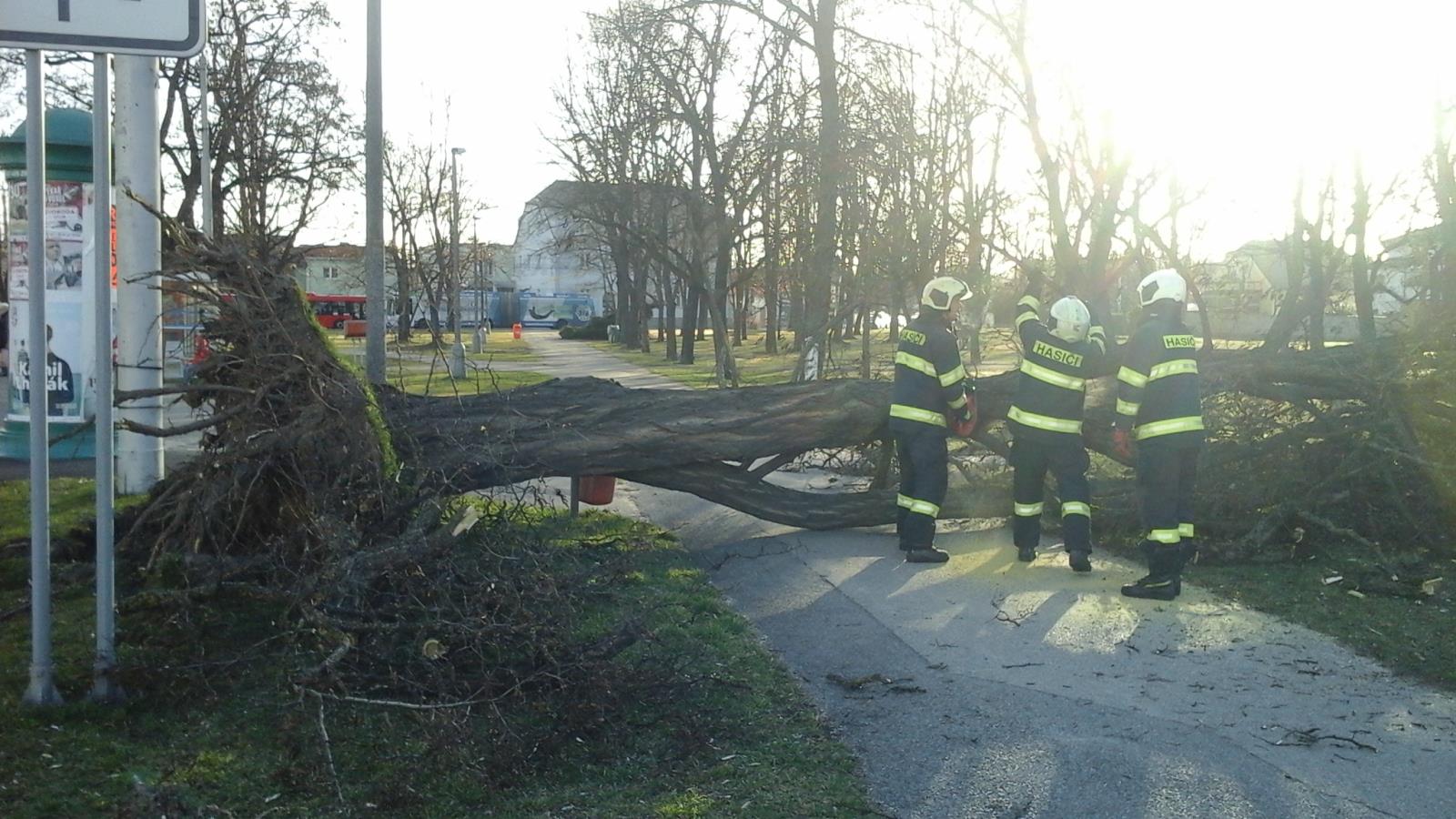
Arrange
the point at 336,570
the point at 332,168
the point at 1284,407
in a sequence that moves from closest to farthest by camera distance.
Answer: the point at 336,570 < the point at 1284,407 < the point at 332,168

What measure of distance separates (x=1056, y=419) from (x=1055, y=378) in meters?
0.27

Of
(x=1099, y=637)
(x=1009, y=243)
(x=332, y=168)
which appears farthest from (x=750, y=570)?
(x=332, y=168)

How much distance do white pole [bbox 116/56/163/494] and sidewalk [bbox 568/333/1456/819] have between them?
14.8 ft

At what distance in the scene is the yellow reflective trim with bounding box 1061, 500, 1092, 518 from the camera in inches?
332

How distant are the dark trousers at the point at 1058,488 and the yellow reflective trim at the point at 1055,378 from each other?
13.6 inches

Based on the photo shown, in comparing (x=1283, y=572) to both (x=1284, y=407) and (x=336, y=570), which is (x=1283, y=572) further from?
(x=336, y=570)

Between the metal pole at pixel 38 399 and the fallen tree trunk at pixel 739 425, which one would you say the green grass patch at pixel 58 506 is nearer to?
the fallen tree trunk at pixel 739 425

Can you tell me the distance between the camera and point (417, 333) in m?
60.6

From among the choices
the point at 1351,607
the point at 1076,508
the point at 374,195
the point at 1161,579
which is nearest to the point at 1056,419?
the point at 1076,508

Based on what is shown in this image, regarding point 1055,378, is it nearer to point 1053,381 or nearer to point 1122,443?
point 1053,381

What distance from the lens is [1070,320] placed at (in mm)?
8516

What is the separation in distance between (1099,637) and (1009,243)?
12.4m

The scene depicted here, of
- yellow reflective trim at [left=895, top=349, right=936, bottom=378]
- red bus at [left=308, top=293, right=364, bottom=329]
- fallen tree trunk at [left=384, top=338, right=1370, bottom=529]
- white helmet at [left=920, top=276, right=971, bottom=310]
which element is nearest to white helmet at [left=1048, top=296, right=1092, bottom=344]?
white helmet at [left=920, top=276, right=971, bottom=310]

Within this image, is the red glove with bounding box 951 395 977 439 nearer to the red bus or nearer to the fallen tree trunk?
the fallen tree trunk
